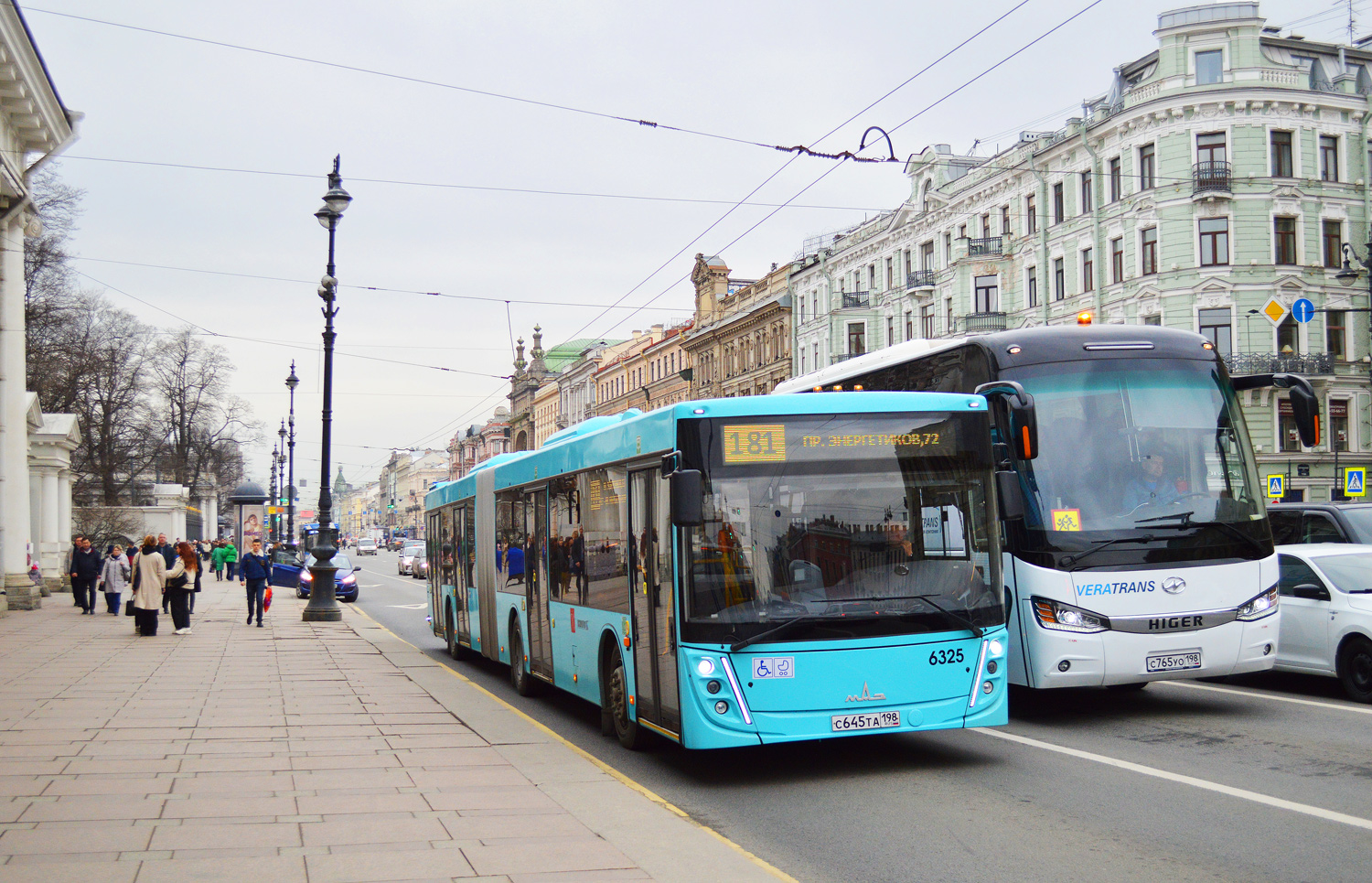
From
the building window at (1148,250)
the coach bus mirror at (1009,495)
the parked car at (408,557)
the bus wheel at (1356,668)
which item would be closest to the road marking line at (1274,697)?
the bus wheel at (1356,668)

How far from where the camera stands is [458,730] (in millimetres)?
11344

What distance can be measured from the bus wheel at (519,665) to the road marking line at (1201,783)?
5.34 meters

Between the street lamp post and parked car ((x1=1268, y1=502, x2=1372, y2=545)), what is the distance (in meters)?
17.4

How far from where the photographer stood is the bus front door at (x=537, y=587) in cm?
1285

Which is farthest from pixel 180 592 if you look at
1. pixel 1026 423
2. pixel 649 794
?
pixel 1026 423

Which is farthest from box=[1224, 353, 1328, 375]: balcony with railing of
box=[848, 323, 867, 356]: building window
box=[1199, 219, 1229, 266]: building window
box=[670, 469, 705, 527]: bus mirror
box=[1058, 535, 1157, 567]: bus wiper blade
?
box=[670, 469, 705, 527]: bus mirror

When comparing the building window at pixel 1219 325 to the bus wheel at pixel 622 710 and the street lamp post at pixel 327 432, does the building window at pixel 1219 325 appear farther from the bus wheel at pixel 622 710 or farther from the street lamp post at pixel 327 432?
the bus wheel at pixel 622 710

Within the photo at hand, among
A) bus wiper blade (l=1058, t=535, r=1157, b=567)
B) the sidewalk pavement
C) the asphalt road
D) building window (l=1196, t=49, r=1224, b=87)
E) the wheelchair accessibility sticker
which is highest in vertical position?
building window (l=1196, t=49, r=1224, b=87)

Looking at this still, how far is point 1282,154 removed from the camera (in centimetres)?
4512

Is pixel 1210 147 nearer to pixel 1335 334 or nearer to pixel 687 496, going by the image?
pixel 1335 334

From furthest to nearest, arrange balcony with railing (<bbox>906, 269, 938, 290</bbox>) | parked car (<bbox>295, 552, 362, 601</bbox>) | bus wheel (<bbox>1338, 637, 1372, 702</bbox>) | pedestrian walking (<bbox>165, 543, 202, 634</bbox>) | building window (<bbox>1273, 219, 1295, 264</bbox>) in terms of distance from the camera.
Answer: balcony with railing (<bbox>906, 269, 938, 290</bbox>) < building window (<bbox>1273, 219, 1295, 264</bbox>) < parked car (<bbox>295, 552, 362, 601</bbox>) < pedestrian walking (<bbox>165, 543, 202, 634</bbox>) < bus wheel (<bbox>1338, 637, 1372, 702</bbox>)

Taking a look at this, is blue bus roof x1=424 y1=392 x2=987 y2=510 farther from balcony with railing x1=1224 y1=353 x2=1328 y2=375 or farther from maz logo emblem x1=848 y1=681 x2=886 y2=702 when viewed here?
balcony with railing x1=1224 y1=353 x2=1328 y2=375

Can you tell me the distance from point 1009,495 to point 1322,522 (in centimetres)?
758

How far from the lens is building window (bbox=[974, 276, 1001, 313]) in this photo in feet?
172
